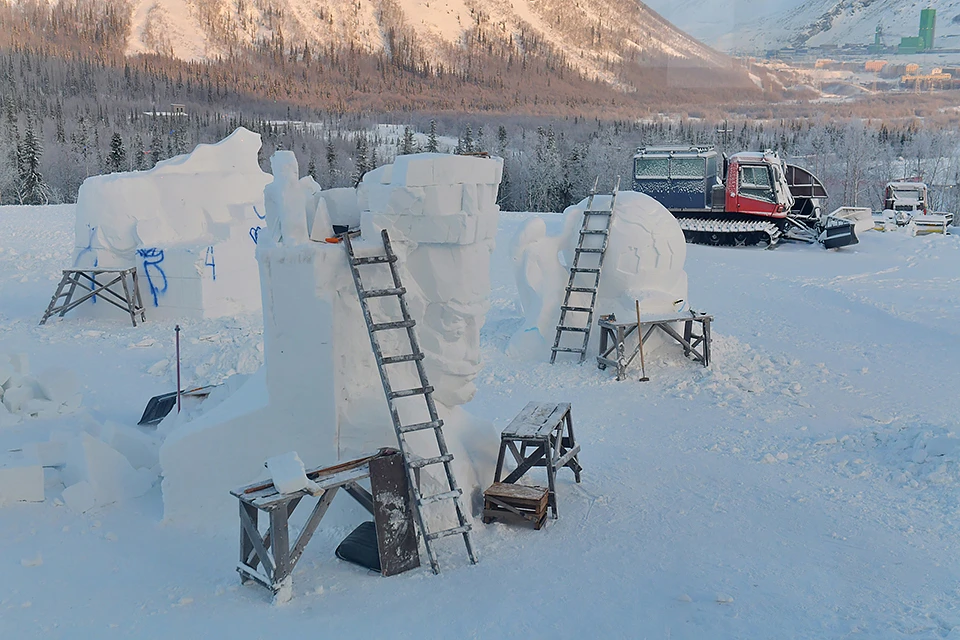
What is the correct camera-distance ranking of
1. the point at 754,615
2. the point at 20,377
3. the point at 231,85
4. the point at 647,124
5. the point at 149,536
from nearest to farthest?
1. the point at 754,615
2. the point at 149,536
3. the point at 20,377
4. the point at 647,124
5. the point at 231,85

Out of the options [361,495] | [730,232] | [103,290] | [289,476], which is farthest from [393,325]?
[730,232]

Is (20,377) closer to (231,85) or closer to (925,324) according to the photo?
(925,324)

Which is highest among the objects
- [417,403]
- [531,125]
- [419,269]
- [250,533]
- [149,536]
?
[531,125]

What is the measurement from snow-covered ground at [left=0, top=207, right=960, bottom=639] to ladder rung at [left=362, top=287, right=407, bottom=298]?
1.73 metres

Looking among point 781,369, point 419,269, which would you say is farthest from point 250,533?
point 781,369

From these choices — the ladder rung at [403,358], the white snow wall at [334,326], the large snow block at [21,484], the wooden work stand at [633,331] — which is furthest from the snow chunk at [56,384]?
the wooden work stand at [633,331]

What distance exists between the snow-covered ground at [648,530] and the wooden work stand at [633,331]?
0.62 ft

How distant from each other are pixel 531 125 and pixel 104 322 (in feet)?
212

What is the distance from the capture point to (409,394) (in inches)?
215

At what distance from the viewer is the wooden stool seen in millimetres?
5699

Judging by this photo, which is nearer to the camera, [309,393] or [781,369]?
[309,393]

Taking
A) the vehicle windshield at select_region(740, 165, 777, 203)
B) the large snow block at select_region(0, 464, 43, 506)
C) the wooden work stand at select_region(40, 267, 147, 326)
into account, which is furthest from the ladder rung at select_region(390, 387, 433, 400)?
the vehicle windshield at select_region(740, 165, 777, 203)

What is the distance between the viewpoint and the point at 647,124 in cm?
7381

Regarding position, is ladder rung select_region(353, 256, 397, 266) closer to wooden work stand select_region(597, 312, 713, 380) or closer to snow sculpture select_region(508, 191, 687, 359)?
wooden work stand select_region(597, 312, 713, 380)
